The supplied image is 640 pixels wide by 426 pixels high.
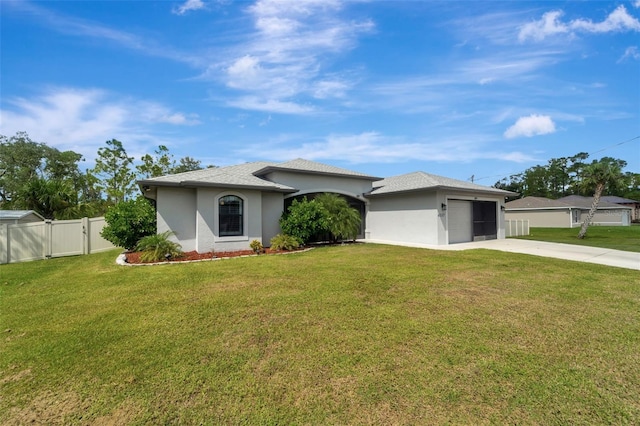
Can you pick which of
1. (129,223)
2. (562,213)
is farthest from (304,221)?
(562,213)

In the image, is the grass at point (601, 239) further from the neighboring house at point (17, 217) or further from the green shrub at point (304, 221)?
the neighboring house at point (17, 217)

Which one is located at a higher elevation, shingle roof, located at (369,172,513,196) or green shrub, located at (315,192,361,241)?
shingle roof, located at (369,172,513,196)

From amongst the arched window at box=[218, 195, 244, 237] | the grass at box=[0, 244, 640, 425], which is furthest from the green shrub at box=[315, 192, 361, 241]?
the grass at box=[0, 244, 640, 425]

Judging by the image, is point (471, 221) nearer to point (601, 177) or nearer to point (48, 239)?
point (601, 177)

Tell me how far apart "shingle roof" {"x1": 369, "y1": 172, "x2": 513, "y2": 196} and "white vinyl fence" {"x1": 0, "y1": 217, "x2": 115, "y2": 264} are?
15346mm

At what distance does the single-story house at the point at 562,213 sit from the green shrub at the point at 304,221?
31.8 m

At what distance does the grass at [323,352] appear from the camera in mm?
2791

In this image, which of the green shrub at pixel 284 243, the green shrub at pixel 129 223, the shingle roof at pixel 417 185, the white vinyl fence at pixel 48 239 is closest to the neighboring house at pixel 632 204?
the shingle roof at pixel 417 185

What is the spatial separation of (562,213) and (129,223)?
43.1 meters

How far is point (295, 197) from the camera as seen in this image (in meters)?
16.7

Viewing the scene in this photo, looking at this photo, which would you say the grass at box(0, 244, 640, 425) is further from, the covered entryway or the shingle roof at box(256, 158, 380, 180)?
the covered entryway

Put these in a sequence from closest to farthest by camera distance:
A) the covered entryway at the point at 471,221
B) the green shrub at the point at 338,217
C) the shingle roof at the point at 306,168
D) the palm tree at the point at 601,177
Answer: the green shrub at the point at 338,217, the shingle roof at the point at 306,168, the covered entryway at the point at 471,221, the palm tree at the point at 601,177

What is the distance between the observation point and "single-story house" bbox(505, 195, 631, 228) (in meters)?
34.1

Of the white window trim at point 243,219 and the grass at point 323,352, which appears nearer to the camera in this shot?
the grass at point 323,352
